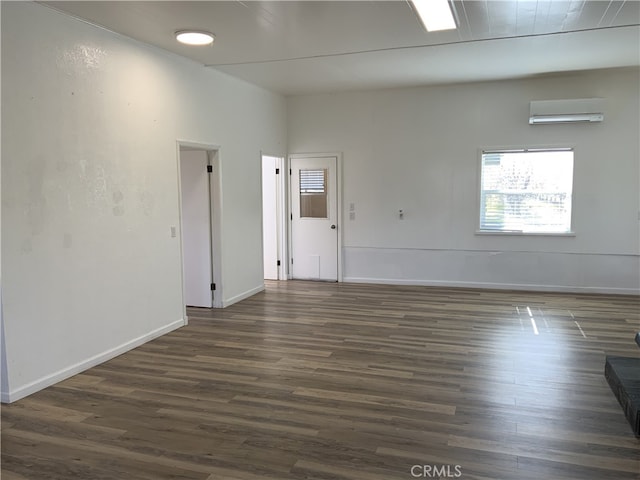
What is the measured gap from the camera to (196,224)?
600cm

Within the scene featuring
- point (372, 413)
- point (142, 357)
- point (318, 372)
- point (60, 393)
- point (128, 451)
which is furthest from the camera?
point (142, 357)

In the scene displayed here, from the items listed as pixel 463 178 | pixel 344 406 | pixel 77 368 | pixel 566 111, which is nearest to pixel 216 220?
pixel 77 368

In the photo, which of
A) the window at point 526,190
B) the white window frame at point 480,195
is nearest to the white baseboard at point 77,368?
the white window frame at point 480,195

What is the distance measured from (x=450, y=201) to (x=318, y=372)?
13.4 feet

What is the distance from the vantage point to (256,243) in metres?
6.85

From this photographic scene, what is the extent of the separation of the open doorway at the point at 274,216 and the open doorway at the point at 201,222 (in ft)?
5.98

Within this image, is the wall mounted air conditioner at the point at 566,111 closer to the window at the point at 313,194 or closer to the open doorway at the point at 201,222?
the window at the point at 313,194

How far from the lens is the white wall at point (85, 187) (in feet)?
11.2

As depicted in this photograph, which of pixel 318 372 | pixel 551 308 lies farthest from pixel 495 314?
pixel 318 372

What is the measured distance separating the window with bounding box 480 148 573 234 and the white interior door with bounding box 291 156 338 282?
2.23m

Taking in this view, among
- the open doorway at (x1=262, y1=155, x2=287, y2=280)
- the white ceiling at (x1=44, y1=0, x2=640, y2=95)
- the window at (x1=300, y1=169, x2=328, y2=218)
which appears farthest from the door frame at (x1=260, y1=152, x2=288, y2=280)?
the white ceiling at (x1=44, y1=0, x2=640, y2=95)

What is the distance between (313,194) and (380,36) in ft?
11.6

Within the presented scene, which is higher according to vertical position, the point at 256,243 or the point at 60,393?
the point at 256,243

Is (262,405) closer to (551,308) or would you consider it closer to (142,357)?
(142,357)
